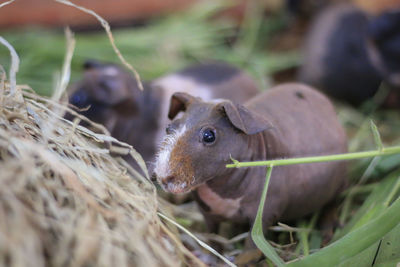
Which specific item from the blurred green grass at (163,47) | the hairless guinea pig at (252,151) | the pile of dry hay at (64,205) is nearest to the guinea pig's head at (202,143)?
the hairless guinea pig at (252,151)

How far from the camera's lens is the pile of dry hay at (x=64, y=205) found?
1378mm

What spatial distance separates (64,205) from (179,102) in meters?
0.86

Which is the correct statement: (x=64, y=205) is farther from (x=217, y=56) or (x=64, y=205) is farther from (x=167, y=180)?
(x=217, y=56)

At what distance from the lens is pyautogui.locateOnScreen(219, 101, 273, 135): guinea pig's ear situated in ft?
6.46

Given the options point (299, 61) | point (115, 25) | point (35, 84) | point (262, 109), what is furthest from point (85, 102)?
point (299, 61)

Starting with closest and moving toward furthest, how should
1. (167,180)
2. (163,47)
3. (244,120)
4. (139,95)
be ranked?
(167,180) < (244,120) < (139,95) < (163,47)

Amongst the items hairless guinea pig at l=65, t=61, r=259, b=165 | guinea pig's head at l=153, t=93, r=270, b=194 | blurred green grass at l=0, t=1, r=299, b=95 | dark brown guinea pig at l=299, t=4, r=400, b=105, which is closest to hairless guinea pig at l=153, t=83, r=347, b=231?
guinea pig's head at l=153, t=93, r=270, b=194

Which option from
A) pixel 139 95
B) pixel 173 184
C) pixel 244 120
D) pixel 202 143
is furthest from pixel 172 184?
pixel 139 95

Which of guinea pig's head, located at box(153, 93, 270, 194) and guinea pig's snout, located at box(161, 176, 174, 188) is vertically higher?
guinea pig's head, located at box(153, 93, 270, 194)

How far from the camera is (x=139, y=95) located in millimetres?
3217

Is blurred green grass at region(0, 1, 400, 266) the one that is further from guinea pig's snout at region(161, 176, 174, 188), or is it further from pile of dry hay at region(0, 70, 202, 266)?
pile of dry hay at region(0, 70, 202, 266)

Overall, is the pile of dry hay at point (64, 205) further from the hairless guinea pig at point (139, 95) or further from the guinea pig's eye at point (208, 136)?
the hairless guinea pig at point (139, 95)

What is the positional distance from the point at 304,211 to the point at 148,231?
3.46ft

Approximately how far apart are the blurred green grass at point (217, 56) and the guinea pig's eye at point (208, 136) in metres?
0.73
